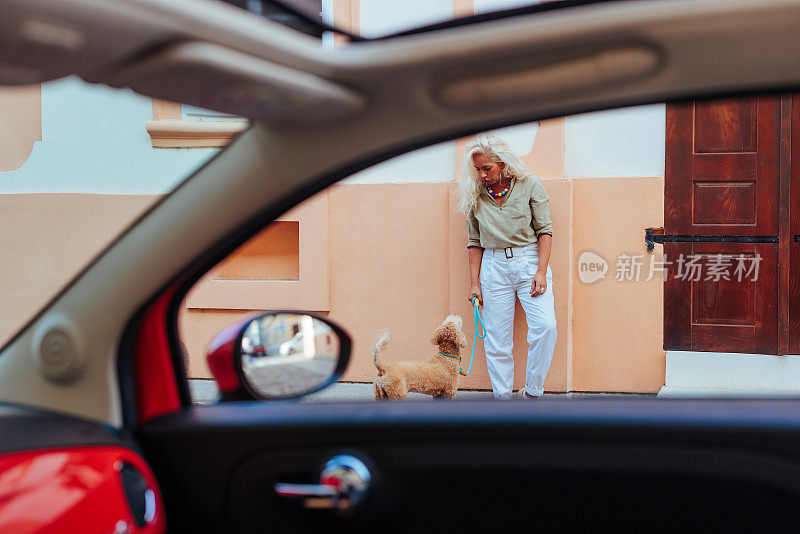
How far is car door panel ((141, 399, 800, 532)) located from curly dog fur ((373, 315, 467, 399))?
243 centimetres

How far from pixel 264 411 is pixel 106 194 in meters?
3.94

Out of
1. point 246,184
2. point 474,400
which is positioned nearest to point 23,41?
point 246,184

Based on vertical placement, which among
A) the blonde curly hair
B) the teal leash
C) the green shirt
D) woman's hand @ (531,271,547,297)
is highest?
the blonde curly hair

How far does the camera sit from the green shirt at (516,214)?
4.65 metres

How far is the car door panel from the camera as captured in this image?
1.23 metres

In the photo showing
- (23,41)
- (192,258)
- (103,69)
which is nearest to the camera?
(23,41)

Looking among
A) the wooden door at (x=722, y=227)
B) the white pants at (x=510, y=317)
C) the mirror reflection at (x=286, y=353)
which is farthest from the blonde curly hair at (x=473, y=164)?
the mirror reflection at (x=286, y=353)

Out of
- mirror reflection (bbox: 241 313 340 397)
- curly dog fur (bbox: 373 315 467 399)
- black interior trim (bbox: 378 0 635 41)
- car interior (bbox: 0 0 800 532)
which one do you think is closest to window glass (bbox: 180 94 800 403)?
curly dog fur (bbox: 373 315 467 399)

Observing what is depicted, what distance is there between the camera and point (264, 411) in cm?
132

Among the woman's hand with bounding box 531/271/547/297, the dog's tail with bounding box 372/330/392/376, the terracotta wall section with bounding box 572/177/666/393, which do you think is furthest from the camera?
the terracotta wall section with bounding box 572/177/666/393

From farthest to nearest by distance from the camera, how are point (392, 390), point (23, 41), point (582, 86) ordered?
point (392, 390) < point (582, 86) < point (23, 41)

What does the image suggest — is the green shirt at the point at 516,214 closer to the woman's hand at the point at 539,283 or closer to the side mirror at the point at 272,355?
the woman's hand at the point at 539,283

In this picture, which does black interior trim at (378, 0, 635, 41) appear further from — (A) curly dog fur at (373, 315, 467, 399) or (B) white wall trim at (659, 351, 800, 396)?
(B) white wall trim at (659, 351, 800, 396)

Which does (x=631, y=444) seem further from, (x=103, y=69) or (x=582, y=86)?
(x=103, y=69)
